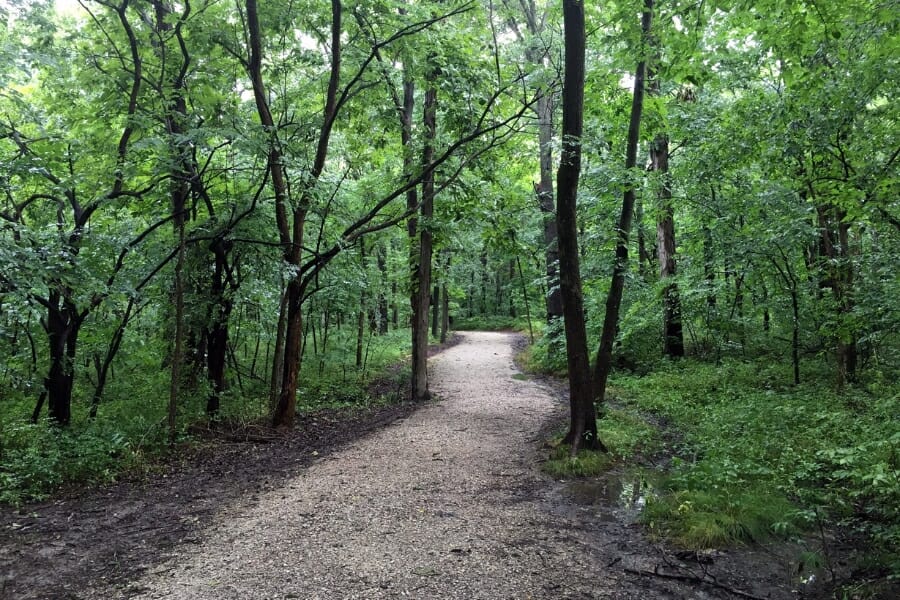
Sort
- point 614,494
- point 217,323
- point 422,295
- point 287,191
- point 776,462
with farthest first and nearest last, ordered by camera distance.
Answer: point 422,295 < point 217,323 < point 287,191 < point 776,462 < point 614,494

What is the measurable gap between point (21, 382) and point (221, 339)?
2901mm

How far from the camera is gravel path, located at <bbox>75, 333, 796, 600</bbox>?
3.82 m

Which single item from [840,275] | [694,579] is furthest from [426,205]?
[694,579]

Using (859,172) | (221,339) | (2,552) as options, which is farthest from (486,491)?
(859,172)

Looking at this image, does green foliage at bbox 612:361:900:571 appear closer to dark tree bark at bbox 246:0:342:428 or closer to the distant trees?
the distant trees

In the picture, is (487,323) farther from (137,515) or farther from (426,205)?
(137,515)

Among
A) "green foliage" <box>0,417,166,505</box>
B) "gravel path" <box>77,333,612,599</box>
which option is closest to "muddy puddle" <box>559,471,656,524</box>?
"gravel path" <box>77,333,612,599</box>

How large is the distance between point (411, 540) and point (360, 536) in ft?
1.61

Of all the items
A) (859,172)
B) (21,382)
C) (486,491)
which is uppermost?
(859,172)

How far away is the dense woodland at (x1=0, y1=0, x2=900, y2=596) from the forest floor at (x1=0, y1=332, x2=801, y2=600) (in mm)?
652

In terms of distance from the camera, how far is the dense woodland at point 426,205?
6070 millimetres

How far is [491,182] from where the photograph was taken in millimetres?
9797

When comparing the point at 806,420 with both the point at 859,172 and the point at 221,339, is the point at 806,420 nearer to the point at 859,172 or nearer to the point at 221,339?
the point at 859,172

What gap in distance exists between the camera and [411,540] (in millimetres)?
4629
